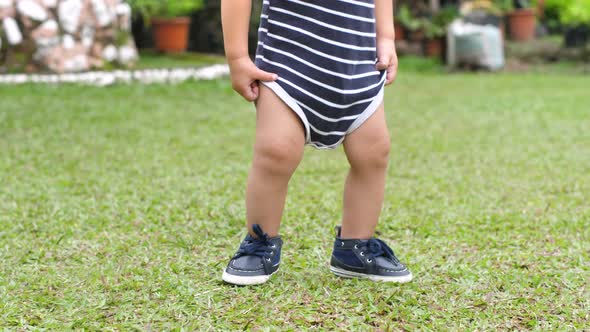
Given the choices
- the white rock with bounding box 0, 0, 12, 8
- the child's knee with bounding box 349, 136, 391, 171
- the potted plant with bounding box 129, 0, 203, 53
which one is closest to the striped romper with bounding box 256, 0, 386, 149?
the child's knee with bounding box 349, 136, 391, 171

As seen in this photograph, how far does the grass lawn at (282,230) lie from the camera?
6.84 feet

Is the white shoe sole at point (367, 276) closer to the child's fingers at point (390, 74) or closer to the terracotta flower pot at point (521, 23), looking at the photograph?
the child's fingers at point (390, 74)

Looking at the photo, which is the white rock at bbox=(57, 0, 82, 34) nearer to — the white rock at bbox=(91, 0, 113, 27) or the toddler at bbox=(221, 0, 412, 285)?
the white rock at bbox=(91, 0, 113, 27)

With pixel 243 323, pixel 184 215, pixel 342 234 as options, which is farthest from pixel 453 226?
pixel 243 323

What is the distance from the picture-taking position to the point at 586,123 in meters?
5.44

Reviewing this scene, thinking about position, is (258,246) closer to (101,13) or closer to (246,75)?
(246,75)

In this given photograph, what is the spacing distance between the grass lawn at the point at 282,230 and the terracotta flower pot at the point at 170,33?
3.70 meters

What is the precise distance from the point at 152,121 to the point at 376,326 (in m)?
3.70

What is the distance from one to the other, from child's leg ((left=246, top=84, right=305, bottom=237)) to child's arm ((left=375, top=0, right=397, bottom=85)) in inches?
12.9

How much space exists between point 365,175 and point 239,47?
0.51 m

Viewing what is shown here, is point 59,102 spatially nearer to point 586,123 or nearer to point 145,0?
point 145,0

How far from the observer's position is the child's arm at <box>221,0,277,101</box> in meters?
2.10

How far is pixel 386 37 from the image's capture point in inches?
90.2

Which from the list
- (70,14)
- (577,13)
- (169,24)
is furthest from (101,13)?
(577,13)
